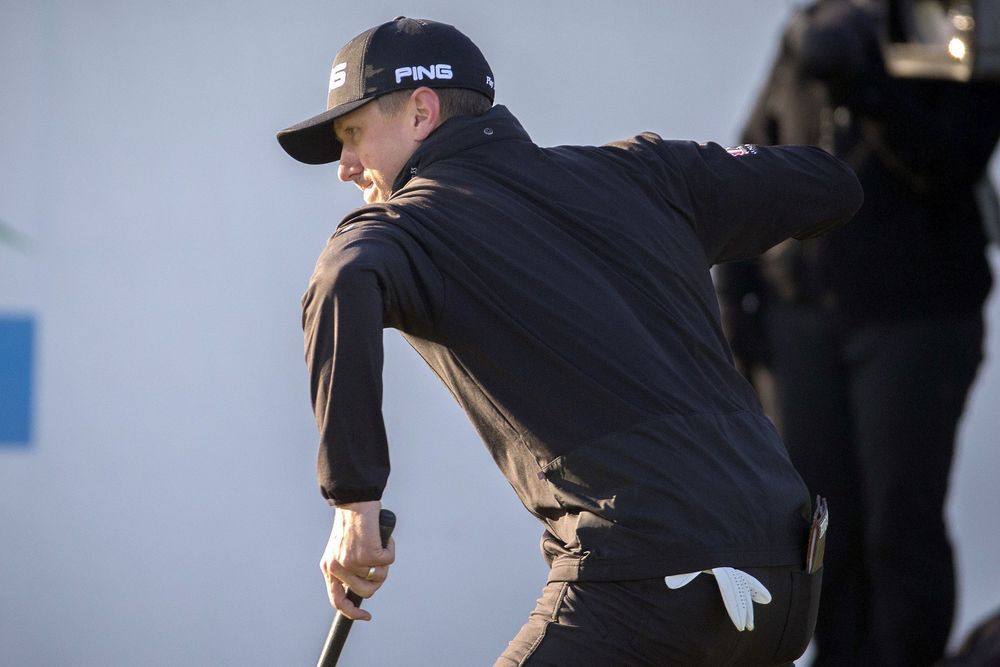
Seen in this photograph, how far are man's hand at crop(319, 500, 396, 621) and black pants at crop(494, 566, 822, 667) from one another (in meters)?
0.21

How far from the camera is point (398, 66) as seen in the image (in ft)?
7.17

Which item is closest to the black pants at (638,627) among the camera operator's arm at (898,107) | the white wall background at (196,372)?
the camera operator's arm at (898,107)

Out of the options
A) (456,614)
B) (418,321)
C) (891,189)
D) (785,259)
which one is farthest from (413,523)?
(418,321)

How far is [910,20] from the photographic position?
382 centimetres

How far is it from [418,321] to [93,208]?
2.30 metres

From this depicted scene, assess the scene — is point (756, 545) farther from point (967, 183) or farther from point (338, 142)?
point (967, 183)

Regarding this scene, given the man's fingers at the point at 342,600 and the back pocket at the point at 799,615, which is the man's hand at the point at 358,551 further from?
the back pocket at the point at 799,615

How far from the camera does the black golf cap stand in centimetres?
219

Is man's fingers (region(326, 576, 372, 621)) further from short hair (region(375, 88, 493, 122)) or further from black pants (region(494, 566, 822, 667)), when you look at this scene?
short hair (region(375, 88, 493, 122))

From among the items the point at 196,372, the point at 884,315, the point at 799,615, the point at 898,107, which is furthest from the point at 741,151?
the point at 196,372

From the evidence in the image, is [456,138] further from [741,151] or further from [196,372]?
[196,372]

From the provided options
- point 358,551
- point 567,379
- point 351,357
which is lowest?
point 358,551

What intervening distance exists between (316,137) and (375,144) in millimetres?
121

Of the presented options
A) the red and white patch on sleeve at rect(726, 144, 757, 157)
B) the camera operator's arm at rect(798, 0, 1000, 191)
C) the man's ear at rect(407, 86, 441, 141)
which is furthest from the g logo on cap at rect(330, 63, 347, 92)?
the camera operator's arm at rect(798, 0, 1000, 191)
